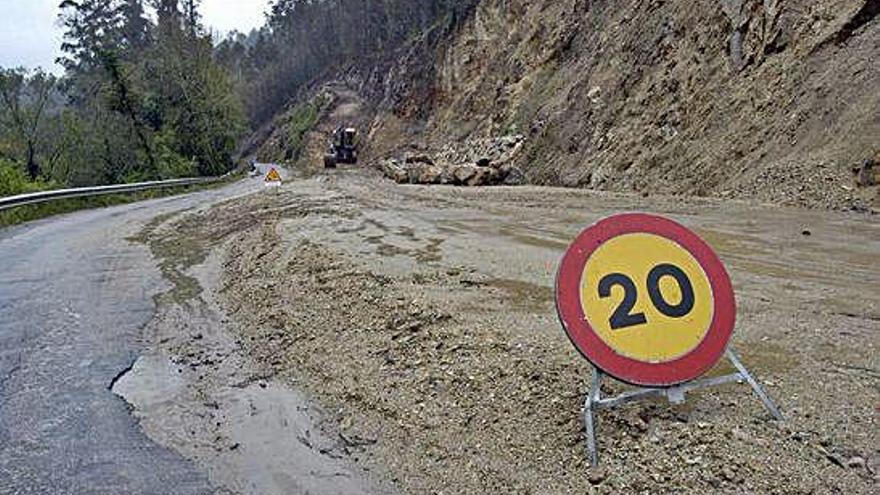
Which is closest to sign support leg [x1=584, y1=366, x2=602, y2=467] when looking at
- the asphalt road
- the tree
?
the asphalt road

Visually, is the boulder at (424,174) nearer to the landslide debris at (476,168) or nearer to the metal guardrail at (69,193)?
the landslide debris at (476,168)

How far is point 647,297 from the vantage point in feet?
11.8

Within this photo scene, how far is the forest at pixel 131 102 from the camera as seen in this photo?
38.9m

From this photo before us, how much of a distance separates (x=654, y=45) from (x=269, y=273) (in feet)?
52.7

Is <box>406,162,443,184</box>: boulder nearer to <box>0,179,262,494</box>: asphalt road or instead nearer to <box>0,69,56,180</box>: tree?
<box>0,179,262,494</box>: asphalt road

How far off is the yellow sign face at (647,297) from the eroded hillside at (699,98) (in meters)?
9.21

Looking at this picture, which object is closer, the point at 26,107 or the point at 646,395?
the point at 646,395

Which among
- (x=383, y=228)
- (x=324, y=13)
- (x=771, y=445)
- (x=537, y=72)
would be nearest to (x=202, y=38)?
(x=537, y=72)

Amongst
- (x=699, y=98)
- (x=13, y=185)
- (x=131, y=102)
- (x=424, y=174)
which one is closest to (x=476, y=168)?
(x=424, y=174)

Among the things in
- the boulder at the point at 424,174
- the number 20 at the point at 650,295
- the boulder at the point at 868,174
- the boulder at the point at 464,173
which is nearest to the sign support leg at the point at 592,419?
the number 20 at the point at 650,295

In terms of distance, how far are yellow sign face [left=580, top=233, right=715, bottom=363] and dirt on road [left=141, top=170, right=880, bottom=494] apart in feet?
1.53

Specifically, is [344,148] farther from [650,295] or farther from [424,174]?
[650,295]

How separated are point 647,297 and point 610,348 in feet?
1.20

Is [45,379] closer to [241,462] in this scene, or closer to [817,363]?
[241,462]
